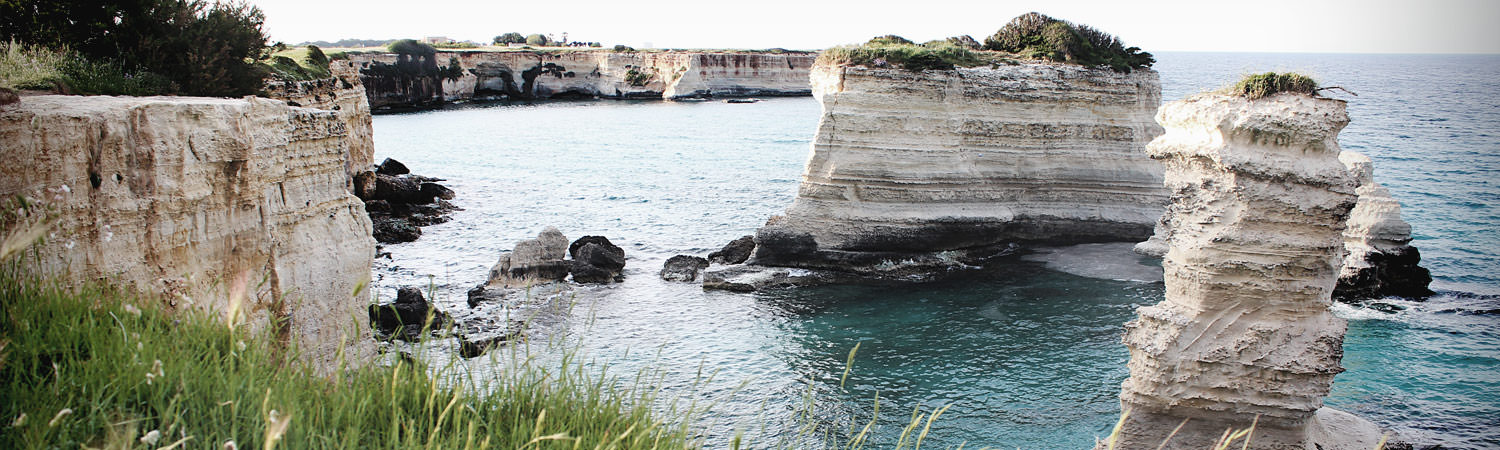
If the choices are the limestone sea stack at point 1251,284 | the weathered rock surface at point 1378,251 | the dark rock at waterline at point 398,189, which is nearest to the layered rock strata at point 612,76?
the dark rock at waterline at point 398,189

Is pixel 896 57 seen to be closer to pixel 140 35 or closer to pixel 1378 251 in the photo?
pixel 1378 251

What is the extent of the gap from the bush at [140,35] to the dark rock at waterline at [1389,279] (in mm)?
23690

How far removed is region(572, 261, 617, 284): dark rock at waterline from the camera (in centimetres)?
2223

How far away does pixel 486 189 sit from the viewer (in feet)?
127

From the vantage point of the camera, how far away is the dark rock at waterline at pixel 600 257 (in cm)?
2312

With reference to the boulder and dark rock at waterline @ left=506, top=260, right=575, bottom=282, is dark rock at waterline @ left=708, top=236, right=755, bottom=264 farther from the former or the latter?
dark rock at waterline @ left=506, top=260, right=575, bottom=282

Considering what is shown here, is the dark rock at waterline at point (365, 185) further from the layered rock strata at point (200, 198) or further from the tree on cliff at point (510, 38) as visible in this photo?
the tree on cliff at point (510, 38)

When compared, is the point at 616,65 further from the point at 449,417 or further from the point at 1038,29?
the point at 449,417

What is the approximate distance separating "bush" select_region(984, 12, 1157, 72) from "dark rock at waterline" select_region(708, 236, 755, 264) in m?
10.5

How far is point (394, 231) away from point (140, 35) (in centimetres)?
1523

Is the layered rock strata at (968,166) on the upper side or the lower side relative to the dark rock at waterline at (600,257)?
upper

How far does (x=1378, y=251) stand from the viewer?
21.4m

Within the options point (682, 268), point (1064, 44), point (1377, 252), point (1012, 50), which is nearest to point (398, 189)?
point (682, 268)

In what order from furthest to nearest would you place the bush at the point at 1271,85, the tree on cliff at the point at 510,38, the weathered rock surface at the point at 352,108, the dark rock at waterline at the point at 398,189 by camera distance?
the tree on cliff at the point at 510,38 → the dark rock at waterline at the point at 398,189 → the weathered rock surface at the point at 352,108 → the bush at the point at 1271,85
